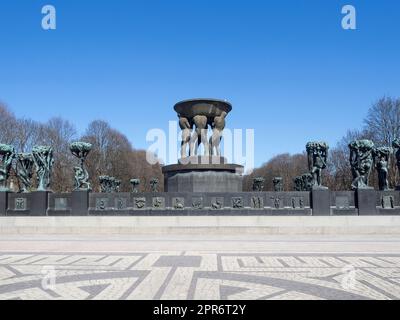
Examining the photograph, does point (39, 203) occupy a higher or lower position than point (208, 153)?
lower

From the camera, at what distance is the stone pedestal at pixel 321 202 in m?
22.8

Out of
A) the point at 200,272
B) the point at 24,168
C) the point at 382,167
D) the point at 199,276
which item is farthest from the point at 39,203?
the point at 382,167

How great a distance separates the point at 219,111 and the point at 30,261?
73.2 feet

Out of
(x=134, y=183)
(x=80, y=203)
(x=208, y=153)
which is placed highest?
(x=208, y=153)

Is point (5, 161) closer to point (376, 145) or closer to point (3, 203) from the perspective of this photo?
point (3, 203)

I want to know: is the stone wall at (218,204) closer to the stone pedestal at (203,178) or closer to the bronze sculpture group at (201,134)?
the stone pedestal at (203,178)

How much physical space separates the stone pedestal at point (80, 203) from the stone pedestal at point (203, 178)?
23.3ft

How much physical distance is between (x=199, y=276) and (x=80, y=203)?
16.9 m

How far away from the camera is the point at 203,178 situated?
27.6 meters

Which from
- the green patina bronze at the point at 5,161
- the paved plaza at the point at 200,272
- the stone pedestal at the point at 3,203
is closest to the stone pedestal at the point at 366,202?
the paved plaza at the point at 200,272

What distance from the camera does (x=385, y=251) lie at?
12984mm

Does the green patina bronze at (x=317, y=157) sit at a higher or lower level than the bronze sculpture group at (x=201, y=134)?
lower

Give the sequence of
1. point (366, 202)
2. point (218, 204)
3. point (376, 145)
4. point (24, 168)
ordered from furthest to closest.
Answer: point (376, 145) → point (24, 168) → point (218, 204) → point (366, 202)
